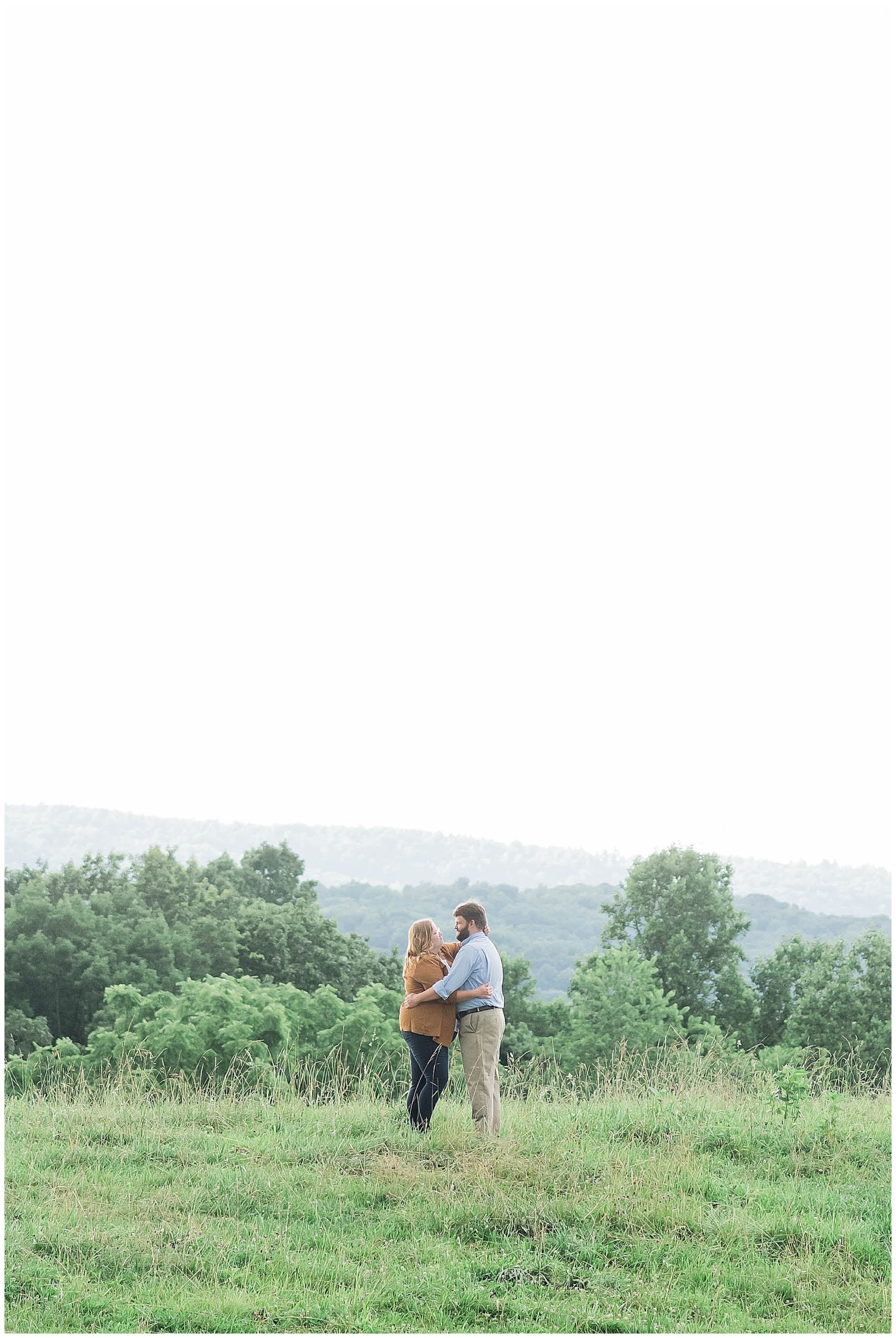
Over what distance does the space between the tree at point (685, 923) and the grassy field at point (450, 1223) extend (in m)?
28.9

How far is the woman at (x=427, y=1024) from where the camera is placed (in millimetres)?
8492

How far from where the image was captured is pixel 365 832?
85.2m

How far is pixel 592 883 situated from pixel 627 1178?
66.2 meters

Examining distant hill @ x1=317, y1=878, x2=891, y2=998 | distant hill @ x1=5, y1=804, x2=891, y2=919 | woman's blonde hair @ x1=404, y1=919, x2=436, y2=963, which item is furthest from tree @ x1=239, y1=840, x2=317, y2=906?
woman's blonde hair @ x1=404, y1=919, x2=436, y2=963

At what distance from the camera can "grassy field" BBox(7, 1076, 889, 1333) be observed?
575 cm

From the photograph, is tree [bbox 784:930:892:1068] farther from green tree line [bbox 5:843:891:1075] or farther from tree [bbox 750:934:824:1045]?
tree [bbox 750:934:824:1045]

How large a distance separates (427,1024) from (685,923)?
105 ft

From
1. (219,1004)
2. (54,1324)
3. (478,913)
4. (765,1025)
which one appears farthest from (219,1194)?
(765,1025)

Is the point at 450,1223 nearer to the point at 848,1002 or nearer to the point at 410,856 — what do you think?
the point at 848,1002

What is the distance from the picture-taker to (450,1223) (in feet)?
22.0

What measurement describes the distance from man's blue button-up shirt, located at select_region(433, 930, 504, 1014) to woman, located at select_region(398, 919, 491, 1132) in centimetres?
7

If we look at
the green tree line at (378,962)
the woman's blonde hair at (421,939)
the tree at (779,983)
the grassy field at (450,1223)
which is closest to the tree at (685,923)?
the green tree line at (378,962)

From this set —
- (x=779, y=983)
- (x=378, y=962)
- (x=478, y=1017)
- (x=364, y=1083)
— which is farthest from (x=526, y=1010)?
(x=478, y=1017)

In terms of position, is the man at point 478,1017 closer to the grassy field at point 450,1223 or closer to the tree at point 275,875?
the grassy field at point 450,1223
